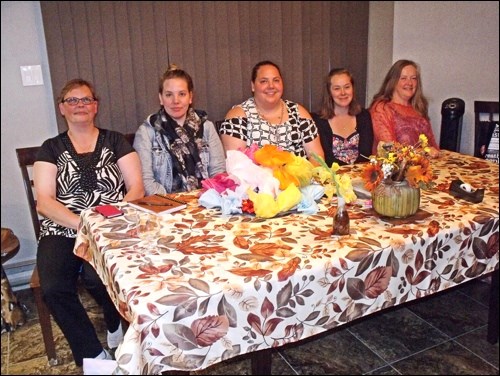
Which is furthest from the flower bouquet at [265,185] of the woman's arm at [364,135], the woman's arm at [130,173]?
the woman's arm at [364,135]

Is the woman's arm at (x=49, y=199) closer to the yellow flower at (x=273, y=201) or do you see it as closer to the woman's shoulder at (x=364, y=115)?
the yellow flower at (x=273, y=201)

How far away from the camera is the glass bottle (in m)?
1.27

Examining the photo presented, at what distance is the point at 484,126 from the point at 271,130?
1.10 meters

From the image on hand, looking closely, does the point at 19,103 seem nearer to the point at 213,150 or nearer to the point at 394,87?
the point at 213,150

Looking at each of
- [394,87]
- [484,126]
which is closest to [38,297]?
[394,87]

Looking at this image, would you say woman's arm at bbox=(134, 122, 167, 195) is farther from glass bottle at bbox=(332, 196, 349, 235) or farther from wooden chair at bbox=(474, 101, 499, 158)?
wooden chair at bbox=(474, 101, 499, 158)

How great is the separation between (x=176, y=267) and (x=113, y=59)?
1.69 meters

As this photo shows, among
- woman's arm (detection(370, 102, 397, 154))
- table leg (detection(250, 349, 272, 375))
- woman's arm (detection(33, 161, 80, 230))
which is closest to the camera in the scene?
table leg (detection(250, 349, 272, 375))

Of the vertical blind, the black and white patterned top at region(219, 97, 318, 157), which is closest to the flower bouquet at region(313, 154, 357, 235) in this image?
the black and white patterned top at region(219, 97, 318, 157)

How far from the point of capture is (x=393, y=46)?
3197 mm

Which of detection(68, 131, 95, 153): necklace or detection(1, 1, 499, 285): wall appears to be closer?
detection(68, 131, 95, 153): necklace

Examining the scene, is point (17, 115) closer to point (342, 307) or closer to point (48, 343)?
point (48, 343)

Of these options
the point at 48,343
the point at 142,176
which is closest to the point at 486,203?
the point at 142,176

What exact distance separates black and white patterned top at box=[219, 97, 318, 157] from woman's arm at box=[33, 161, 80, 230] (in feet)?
2.81
